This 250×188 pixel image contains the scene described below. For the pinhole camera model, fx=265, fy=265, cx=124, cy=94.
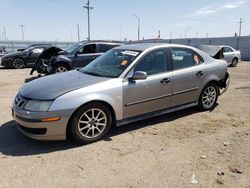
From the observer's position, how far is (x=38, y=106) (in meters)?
3.97

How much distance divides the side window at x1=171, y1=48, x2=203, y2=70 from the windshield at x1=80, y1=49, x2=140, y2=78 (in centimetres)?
87

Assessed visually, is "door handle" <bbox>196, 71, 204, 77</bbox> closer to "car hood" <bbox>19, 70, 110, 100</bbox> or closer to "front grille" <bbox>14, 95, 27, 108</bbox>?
"car hood" <bbox>19, 70, 110, 100</bbox>

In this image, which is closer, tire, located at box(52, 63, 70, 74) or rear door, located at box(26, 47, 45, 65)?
tire, located at box(52, 63, 70, 74)

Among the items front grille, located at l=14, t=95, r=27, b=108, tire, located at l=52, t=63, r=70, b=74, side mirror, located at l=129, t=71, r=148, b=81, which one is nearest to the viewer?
front grille, located at l=14, t=95, r=27, b=108

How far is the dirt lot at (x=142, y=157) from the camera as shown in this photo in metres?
3.23

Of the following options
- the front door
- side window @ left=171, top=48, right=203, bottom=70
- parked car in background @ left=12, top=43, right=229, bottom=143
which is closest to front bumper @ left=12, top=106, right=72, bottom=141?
parked car in background @ left=12, top=43, right=229, bottom=143

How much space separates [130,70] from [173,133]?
136cm

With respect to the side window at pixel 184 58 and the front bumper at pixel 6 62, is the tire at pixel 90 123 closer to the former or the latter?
the side window at pixel 184 58

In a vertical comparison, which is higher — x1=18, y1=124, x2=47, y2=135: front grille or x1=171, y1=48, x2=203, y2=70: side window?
x1=171, y1=48, x2=203, y2=70: side window

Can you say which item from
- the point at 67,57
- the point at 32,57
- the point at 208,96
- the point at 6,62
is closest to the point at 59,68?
the point at 67,57

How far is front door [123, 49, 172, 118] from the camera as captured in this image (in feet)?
15.1

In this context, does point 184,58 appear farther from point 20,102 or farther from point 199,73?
point 20,102

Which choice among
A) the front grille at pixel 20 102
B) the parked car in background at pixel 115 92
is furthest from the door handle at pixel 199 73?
the front grille at pixel 20 102

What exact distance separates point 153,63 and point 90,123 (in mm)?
1677
